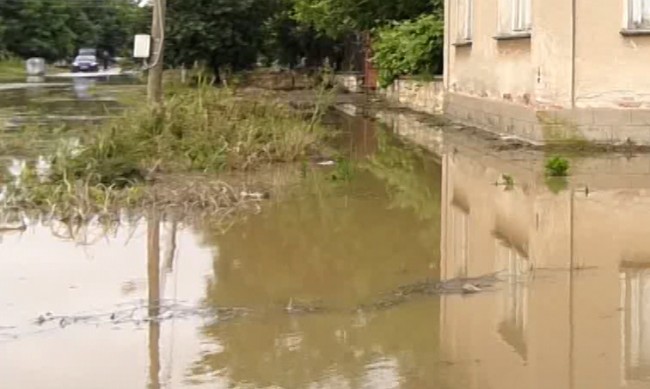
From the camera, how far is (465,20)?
24.8 meters

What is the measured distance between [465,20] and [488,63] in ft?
9.47

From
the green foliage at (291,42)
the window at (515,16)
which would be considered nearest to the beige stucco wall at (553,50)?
the window at (515,16)

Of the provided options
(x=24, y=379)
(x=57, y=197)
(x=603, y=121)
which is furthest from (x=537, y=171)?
(x=24, y=379)

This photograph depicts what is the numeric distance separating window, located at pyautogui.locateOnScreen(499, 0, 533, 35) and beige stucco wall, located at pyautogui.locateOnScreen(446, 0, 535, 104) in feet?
0.81

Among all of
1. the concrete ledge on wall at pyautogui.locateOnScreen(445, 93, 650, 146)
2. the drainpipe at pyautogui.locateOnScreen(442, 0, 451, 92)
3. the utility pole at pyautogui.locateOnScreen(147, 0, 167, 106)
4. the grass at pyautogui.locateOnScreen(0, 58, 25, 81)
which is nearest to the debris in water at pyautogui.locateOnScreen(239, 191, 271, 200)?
the utility pole at pyautogui.locateOnScreen(147, 0, 167, 106)

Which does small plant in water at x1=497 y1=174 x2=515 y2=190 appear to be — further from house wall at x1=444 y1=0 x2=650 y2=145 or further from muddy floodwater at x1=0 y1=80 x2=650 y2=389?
house wall at x1=444 y1=0 x2=650 y2=145

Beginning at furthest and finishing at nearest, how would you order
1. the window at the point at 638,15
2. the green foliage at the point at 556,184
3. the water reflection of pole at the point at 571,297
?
1. the window at the point at 638,15
2. the green foliage at the point at 556,184
3. the water reflection of pole at the point at 571,297

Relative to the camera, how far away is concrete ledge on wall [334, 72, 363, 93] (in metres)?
46.0

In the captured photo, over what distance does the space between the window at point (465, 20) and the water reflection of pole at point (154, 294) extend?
47.5 ft

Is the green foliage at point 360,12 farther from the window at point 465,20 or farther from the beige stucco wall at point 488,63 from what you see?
the window at point 465,20

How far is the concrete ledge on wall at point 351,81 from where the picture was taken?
46.0m

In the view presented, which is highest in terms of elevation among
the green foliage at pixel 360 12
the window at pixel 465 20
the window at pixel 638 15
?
the green foliage at pixel 360 12

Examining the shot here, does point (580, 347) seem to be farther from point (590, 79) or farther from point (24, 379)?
point (590, 79)

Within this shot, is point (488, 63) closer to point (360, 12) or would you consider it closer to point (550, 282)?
point (360, 12)
